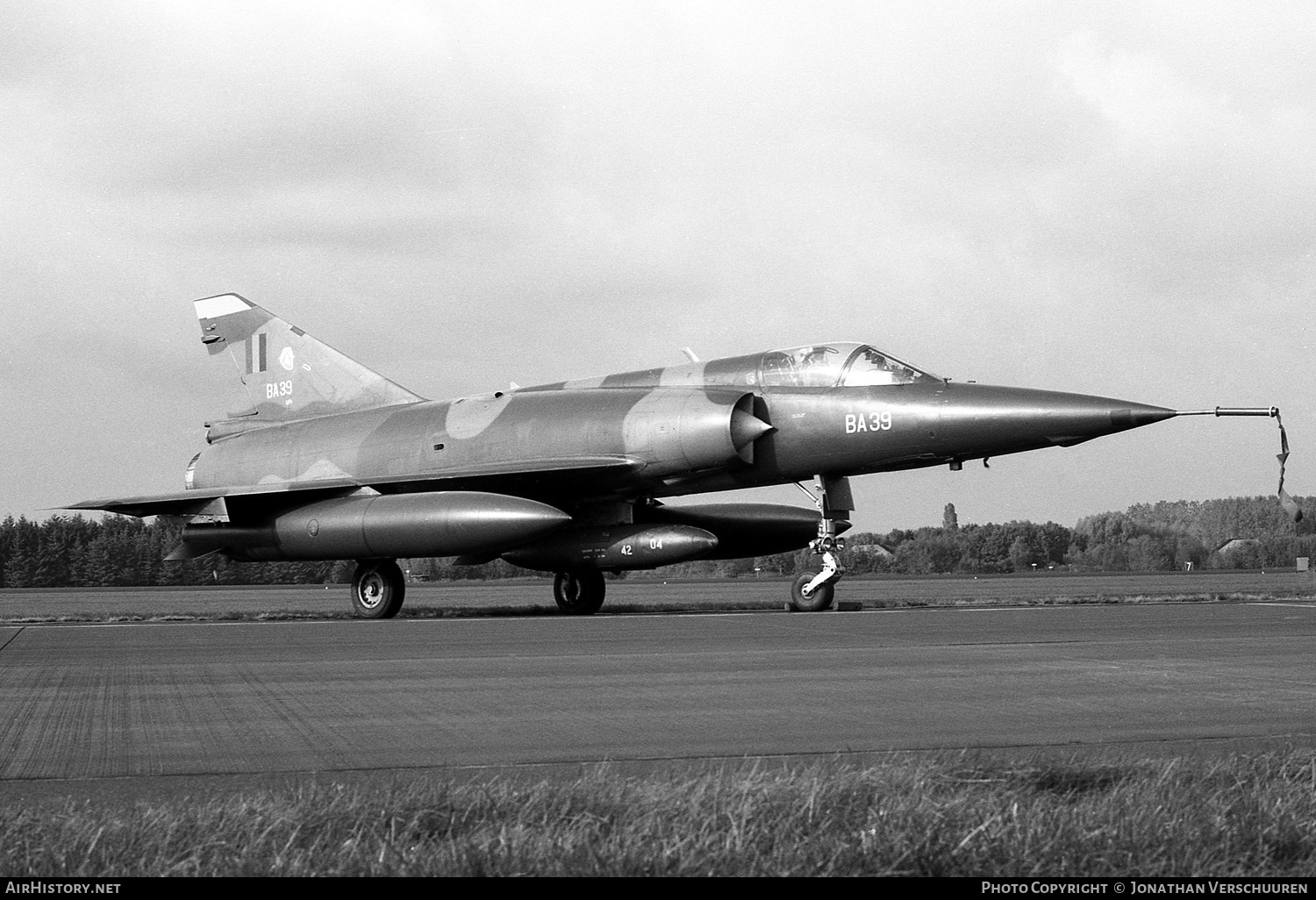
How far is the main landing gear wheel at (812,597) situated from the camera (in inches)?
658

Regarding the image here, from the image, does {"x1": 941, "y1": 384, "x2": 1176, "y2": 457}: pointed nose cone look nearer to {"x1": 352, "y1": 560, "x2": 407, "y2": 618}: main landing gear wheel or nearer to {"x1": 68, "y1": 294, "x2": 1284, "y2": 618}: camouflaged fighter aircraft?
{"x1": 68, "y1": 294, "x2": 1284, "y2": 618}: camouflaged fighter aircraft

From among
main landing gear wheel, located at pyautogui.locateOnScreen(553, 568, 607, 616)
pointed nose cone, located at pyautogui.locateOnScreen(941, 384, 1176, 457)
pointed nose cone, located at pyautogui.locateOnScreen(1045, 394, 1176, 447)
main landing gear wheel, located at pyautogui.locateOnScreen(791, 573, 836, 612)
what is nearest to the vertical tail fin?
main landing gear wheel, located at pyautogui.locateOnScreen(553, 568, 607, 616)

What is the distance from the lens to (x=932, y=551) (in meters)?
51.2

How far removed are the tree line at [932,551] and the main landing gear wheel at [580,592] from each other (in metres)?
26.9

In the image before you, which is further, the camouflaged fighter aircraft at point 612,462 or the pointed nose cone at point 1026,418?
the camouflaged fighter aircraft at point 612,462

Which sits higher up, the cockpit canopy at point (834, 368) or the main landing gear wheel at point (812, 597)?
the cockpit canopy at point (834, 368)

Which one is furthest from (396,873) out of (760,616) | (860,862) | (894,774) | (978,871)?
(760,616)

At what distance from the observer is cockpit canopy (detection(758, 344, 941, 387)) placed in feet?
54.6

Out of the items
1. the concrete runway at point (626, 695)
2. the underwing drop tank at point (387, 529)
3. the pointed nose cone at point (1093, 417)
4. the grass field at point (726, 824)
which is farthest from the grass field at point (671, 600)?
the grass field at point (726, 824)

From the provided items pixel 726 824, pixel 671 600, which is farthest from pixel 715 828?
pixel 671 600

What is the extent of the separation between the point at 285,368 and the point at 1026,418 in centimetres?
1251

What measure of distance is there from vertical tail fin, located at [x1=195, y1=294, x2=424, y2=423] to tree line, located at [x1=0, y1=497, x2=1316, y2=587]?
79.4ft

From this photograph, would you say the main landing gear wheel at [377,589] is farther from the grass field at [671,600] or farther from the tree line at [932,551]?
the tree line at [932,551]

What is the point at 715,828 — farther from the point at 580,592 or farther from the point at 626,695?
the point at 580,592
